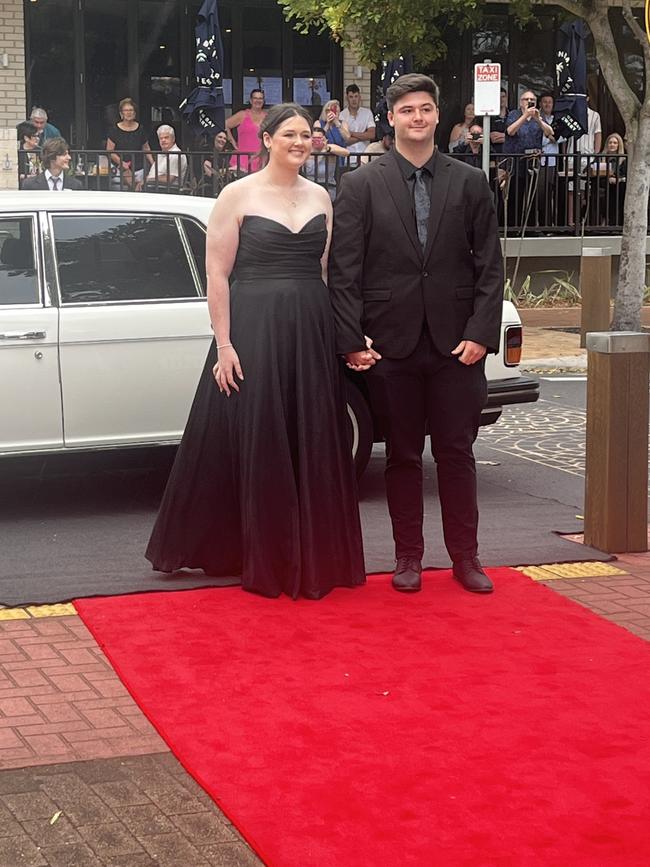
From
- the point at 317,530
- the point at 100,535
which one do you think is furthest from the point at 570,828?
the point at 100,535

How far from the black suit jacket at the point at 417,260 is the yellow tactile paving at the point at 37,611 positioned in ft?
5.09

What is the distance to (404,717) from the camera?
5.07 meters

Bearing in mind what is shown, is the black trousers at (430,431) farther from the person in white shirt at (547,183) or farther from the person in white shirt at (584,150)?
the person in white shirt at (584,150)

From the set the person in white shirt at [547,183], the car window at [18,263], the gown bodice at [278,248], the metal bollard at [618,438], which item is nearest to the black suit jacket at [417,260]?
the gown bodice at [278,248]

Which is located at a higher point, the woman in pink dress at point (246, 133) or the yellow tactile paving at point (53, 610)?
the woman in pink dress at point (246, 133)

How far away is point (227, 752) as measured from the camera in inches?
186

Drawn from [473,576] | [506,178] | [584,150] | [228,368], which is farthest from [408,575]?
[584,150]

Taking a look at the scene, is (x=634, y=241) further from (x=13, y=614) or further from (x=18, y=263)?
(x=13, y=614)

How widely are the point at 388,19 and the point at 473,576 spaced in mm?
11038

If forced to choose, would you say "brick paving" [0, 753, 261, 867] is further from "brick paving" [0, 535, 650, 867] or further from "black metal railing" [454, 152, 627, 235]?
"black metal railing" [454, 152, 627, 235]

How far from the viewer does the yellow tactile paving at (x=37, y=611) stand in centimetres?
626

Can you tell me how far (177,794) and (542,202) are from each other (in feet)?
53.8

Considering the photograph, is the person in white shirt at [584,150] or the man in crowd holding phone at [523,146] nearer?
the man in crowd holding phone at [523,146]

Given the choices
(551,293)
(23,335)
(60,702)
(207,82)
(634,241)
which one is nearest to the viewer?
(60,702)
